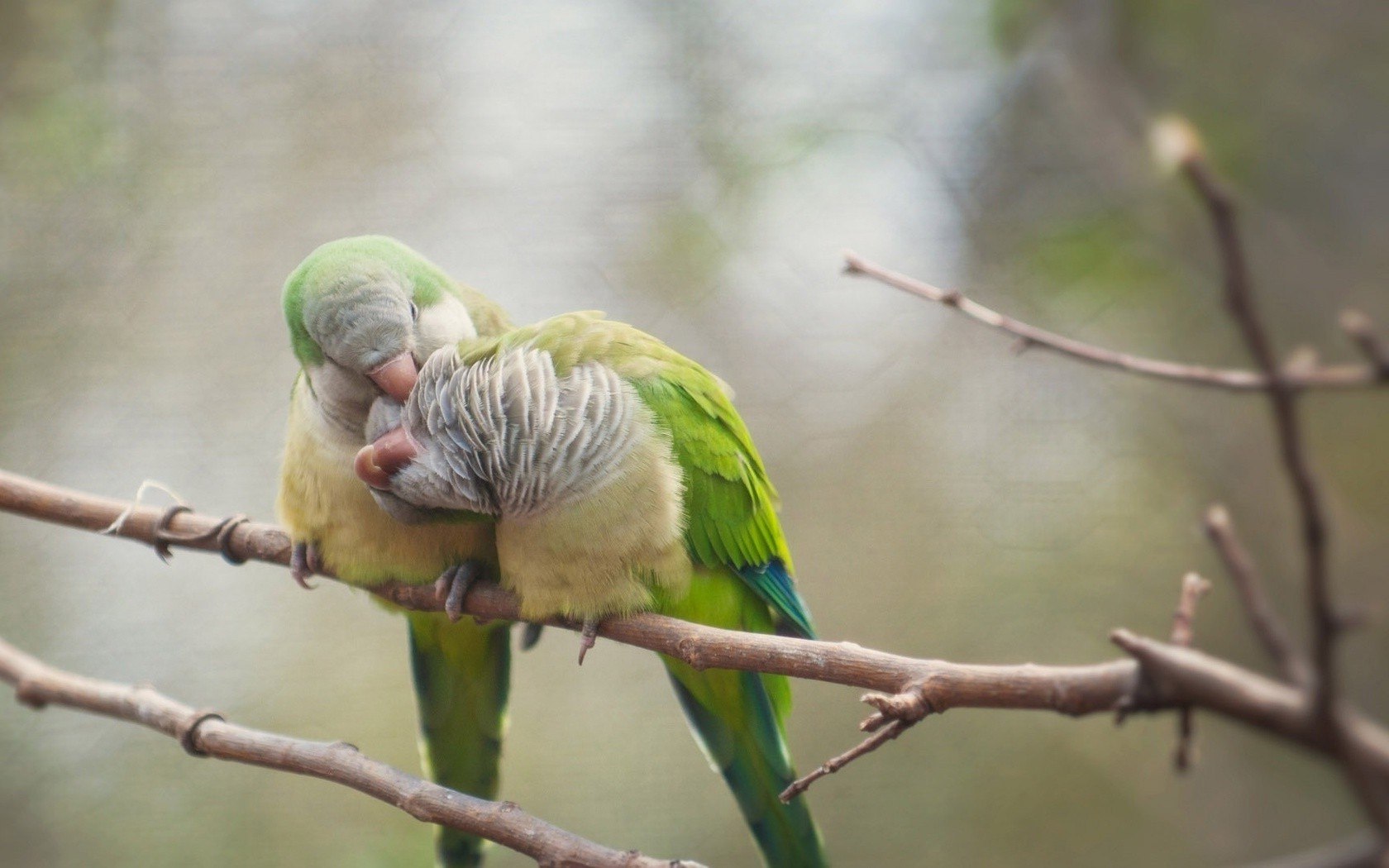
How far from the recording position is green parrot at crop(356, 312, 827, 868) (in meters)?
1.13

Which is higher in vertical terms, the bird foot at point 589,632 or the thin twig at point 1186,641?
the thin twig at point 1186,641

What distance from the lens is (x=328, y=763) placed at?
1.02 meters

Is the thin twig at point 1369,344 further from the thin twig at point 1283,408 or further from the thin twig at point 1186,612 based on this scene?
the thin twig at point 1186,612

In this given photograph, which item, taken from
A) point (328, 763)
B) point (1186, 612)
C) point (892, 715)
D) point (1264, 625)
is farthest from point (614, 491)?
point (1264, 625)

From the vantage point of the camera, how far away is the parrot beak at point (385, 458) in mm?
1105

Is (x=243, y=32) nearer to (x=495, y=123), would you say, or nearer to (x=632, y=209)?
(x=495, y=123)

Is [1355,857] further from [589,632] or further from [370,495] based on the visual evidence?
[370,495]

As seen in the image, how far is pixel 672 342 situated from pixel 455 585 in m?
1.15

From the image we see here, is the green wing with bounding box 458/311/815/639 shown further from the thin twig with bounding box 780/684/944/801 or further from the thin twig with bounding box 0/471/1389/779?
the thin twig with bounding box 780/684/944/801

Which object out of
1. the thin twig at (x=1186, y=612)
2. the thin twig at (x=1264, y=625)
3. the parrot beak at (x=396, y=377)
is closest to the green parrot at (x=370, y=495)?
the parrot beak at (x=396, y=377)

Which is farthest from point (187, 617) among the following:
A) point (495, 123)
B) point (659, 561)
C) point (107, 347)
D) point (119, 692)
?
point (659, 561)

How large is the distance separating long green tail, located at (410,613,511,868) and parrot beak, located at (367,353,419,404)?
0.33 meters

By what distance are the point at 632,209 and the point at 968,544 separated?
1.09 metres

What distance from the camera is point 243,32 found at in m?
2.31
